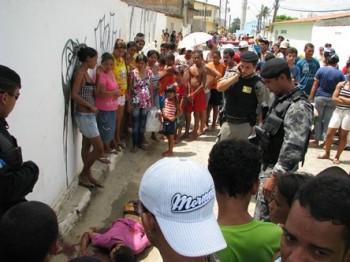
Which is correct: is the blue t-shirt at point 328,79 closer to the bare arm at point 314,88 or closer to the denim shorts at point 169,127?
the bare arm at point 314,88

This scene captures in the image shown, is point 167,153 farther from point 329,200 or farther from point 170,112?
point 329,200

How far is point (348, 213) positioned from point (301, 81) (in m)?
6.83

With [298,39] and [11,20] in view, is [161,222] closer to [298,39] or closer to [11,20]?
[11,20]

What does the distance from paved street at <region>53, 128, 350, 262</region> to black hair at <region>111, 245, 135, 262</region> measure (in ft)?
0.51

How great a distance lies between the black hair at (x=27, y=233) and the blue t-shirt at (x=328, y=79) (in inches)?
235

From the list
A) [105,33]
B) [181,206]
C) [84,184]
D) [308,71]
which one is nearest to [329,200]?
[181,206]

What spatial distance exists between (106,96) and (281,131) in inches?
109

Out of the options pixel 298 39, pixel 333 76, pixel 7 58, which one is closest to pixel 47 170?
pixel 7 58

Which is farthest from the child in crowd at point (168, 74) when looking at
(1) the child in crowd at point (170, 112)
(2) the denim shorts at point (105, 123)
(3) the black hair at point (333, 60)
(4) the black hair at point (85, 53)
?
(3) the black hair at point (333, 60)

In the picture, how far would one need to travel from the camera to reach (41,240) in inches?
61.5

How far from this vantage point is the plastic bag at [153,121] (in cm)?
630

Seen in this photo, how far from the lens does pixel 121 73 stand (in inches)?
222

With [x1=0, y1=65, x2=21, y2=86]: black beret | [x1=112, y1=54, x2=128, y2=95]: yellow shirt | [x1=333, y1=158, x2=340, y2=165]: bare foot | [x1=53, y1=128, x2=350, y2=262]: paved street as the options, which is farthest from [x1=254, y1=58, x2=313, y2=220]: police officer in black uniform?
[x1=333, y1=158, x2=340, y2=165]: bare foot

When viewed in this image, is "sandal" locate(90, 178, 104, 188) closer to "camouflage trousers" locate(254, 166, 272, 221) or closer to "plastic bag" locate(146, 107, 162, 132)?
"plastic bag" locate(146, 107, 162, 132)
